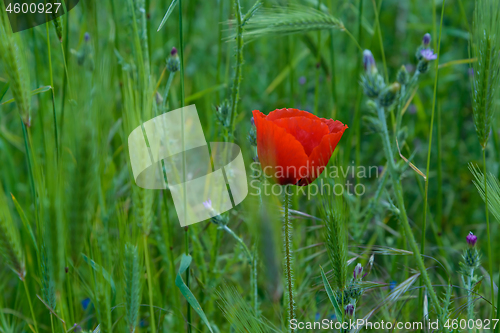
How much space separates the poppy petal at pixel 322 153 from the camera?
0.58m

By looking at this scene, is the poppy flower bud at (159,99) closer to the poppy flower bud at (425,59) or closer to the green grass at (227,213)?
the green grass at (227,213)

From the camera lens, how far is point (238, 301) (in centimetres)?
59

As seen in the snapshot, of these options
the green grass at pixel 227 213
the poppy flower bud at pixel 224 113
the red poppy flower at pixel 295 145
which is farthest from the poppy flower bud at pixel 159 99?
the red poppy flower at pixel 295 145

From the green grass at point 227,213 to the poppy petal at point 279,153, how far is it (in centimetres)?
4

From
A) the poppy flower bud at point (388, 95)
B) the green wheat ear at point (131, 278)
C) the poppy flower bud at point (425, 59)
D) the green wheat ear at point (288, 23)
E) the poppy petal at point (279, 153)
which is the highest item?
the green wheat ear at point (288, 23)

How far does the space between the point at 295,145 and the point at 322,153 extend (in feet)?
0.13

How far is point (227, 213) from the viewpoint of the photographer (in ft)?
2.60

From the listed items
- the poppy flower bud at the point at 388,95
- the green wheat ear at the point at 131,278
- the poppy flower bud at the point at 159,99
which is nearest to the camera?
the poppy flower bud at the point at 388,95

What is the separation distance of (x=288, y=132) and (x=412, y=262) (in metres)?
0.56

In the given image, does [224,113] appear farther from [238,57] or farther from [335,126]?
[335,126]

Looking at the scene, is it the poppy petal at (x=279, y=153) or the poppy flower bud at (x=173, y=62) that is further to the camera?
the poppy flower bud at (x=173, y=62)

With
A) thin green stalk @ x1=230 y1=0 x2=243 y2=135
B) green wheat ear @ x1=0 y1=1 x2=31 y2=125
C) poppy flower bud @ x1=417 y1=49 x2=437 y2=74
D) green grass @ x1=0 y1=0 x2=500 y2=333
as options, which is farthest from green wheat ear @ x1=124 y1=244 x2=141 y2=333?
poppy flower bud @ x1=417 y1=49 x2=437 y2=74

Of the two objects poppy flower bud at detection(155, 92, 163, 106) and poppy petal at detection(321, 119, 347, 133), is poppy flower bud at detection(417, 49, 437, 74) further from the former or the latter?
poppy flower bud at detection(155, 92, 163, 106)

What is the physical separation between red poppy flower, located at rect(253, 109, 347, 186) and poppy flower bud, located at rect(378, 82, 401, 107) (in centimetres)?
14
